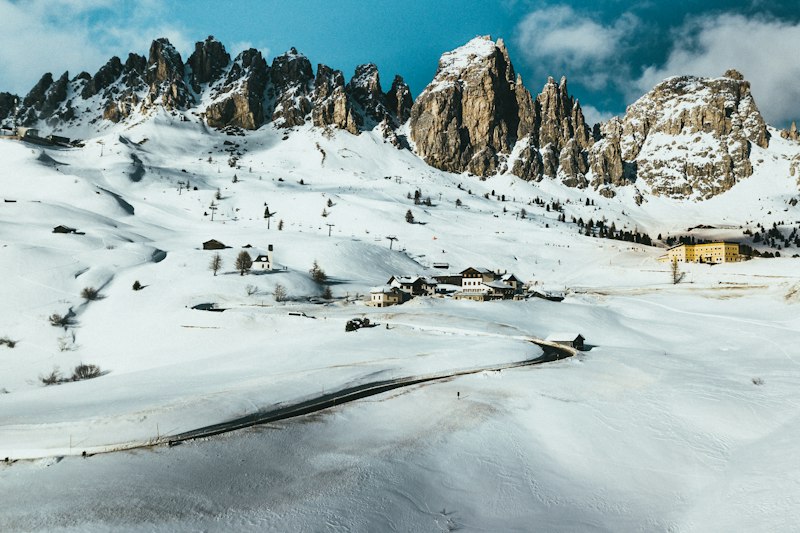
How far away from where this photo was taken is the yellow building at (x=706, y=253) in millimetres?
150875

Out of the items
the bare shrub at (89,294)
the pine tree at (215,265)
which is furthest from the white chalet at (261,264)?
the bare shrub at (89,294)

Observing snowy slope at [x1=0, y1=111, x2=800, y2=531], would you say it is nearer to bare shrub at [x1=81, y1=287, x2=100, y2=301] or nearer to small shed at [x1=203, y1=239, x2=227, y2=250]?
bare shrub at [x1=81, y1=287, x2=100, y2=301]

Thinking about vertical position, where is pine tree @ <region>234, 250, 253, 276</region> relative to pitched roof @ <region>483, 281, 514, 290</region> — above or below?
above

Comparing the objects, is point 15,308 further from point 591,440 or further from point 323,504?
point 591,440

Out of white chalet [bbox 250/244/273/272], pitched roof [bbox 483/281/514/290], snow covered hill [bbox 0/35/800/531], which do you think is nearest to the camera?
snow covered hill [bbox 0/35/800/531]

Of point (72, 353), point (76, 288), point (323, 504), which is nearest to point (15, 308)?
point (76, 288)

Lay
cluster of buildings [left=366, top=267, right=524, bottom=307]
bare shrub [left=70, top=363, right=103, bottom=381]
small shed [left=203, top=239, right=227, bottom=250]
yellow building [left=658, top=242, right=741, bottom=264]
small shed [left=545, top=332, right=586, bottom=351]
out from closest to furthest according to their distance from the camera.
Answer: bare shrub [left=70, top=363, right=103, bottom=381]
small shed [left=545, top=332, right=586, bottom=351]
cluster of buildings [left=366, top=267, right=524, bottom=307]
small shed [left=203, top=239, right=227, bottom=250]
yellow building [left=658, top=242, right=741, bottom=264]

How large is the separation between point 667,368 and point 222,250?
9437 centimetres

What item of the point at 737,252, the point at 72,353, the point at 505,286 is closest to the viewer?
the point at 72,353

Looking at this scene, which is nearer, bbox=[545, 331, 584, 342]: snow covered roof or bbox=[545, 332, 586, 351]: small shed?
bbox=[545, 332, 586, 351]: small shed

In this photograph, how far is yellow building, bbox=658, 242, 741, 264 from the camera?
15088 cm

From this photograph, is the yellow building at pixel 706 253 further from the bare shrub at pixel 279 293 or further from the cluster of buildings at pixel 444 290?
the bare shrub at pixel 279 293

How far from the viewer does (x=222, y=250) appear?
112188 mm

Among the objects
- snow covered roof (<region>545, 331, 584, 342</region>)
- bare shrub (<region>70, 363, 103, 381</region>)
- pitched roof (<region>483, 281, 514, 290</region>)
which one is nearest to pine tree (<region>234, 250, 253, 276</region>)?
bare shrub (<region>70, 363, 103, 381</region>)
